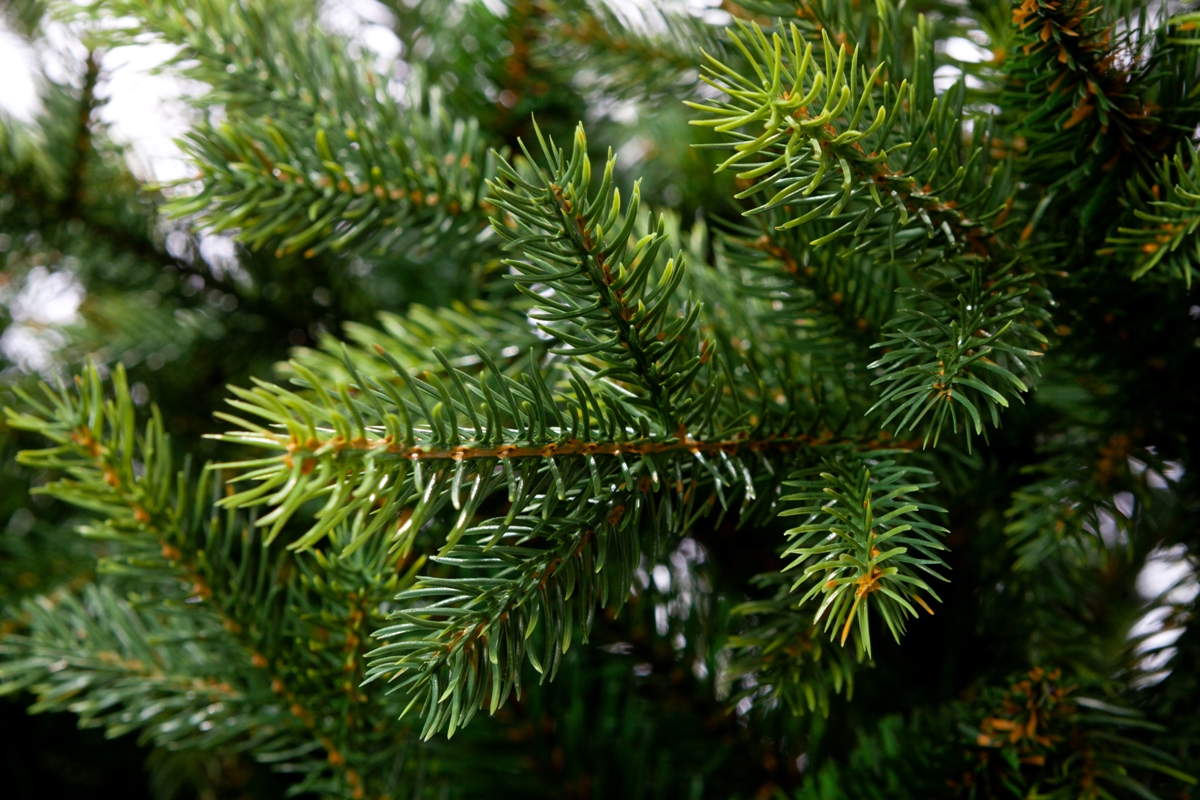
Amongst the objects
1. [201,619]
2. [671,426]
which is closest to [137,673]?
[201,619]

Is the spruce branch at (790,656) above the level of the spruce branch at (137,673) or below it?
above

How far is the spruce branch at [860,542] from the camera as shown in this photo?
0.21m

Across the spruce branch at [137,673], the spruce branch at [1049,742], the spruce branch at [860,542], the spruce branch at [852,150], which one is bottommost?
the spruce branch at [137,673]

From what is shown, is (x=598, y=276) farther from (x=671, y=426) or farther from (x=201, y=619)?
(x=201, y=619)

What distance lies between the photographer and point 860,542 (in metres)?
0.21

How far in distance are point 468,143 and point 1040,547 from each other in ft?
0.97

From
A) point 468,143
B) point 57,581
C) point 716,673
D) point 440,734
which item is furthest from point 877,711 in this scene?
point 57,581

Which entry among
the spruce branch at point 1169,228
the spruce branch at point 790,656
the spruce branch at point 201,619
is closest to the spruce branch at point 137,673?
the spruce branch at point 201,619

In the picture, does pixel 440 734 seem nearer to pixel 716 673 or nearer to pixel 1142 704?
pixel 716 673

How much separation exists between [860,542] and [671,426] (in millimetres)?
63

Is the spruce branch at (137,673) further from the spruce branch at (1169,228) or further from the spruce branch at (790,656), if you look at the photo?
the spruce branch at (1169,228)

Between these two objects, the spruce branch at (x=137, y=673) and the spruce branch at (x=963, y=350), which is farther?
the spruce branch at (x=137, y=673)

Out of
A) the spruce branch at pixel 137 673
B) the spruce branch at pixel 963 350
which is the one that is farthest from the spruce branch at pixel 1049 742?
the spruce branch at pixel 137 673

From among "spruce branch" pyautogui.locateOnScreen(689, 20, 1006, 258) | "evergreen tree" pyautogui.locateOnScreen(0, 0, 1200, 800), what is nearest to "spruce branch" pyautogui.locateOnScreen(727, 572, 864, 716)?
"evergreen tree" pyautogui.locateOnScreen(0, 0, 1200, 800)
